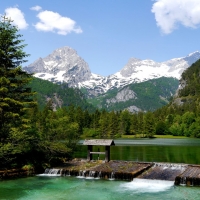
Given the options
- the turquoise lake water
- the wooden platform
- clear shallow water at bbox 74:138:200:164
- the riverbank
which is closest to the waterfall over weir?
the riverbank

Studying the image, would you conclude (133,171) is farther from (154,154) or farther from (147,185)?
(154,154)

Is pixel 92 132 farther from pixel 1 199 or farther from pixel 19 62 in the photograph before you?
pixel 1 199

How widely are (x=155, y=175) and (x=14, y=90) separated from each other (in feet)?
75.0

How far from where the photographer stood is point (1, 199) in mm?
26781

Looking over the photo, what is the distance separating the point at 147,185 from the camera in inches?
1278

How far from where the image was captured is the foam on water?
3057 cm

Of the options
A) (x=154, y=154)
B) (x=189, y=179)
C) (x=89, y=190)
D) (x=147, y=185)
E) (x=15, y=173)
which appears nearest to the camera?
(x=89, y=190)

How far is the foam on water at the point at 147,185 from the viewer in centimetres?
3057

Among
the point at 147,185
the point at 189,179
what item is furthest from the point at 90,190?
the point at 189,179

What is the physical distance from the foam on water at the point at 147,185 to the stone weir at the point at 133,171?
0.95 metres

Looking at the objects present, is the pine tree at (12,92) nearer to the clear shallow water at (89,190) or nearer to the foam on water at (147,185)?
the clear shallow water at (89,190)

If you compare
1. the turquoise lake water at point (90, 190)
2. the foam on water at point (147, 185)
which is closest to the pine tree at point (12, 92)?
the turquoise lake water at point (90, 190)

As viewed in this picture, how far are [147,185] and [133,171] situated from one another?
389cm

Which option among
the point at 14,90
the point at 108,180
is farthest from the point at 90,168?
the point at 14,90
